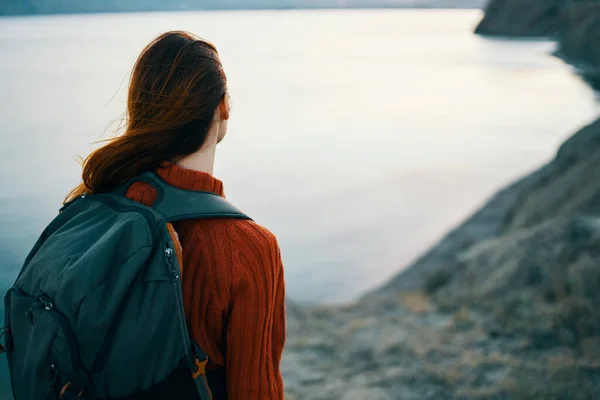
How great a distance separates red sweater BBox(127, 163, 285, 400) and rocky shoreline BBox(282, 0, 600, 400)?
333cm

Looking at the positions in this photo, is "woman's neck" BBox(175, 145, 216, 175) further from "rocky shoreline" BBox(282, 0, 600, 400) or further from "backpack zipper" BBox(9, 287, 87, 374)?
"rocky shoreline" BBox(282, 0, 600, 400)

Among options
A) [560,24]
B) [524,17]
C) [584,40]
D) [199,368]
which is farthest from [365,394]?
[524,17]

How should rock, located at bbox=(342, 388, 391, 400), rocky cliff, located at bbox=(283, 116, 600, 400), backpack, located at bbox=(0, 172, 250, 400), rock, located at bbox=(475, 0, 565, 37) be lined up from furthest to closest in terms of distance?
1. rock, located at bbox=(475, 0, 565, 37)
2. rock, located at bbox=(342, 388, 391, 400)
3. rocky cliff, located at bbox=(283, 116, 600, 400)
4. backpack, located at bbox=(0, 172, 250, 400)

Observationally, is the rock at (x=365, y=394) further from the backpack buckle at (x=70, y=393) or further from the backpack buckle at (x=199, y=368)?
the backpack buckle at (x=70, y=393)

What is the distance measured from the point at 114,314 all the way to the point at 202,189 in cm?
33

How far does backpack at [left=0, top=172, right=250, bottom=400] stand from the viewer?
1.11 m

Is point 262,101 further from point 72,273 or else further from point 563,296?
point 72,273

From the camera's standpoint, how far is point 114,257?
1.13 meters

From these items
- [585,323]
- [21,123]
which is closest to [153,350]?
[21,123]

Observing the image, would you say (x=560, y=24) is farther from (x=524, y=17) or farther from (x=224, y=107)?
(x=224, y=107)

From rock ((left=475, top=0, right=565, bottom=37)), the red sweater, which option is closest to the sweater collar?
the red sweater

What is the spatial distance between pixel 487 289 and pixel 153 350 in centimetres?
640

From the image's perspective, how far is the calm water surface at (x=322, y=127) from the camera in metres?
4.41

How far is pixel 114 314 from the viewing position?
44.0 inches
